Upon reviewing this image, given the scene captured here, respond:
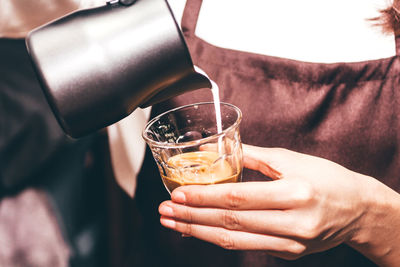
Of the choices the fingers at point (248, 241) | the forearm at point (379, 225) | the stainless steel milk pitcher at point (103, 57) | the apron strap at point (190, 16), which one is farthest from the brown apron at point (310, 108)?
the stainless steel milk pitcher at point (103, 57)

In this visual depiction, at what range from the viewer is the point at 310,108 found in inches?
34.6

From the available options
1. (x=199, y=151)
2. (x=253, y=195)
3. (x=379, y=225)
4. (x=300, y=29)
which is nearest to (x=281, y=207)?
(x=253, y=195)

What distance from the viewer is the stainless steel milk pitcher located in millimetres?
478

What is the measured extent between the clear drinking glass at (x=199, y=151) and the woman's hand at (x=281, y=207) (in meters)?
0.05

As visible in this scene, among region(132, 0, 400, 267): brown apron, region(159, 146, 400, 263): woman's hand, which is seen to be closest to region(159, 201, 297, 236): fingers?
region(159, 146, 400, 263): woman's hand

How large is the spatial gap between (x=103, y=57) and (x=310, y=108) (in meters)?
0.58

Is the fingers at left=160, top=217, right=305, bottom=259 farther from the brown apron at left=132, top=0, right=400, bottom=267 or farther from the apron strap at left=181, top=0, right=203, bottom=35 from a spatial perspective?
the apron strap at left=181, top=0, right=203, bottom=35

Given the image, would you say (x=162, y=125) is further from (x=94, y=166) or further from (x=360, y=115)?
(x=360, y=115)

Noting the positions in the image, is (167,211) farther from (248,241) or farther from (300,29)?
(300,29)

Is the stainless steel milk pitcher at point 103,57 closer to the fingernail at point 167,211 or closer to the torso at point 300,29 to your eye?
the fingernail at point 167,211

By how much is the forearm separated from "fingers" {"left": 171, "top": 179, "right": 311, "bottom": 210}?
20cm

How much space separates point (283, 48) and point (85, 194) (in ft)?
2.30

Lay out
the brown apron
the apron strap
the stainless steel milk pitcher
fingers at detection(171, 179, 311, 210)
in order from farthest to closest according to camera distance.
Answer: the apron strap < the brown apron < fingers at detection(171, 179, 311, 210) < the stainless steel milk pitcher

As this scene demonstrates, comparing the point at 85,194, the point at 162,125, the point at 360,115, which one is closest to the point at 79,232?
the point at 85,194
